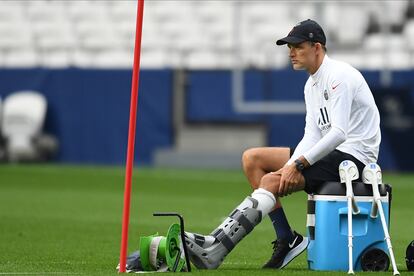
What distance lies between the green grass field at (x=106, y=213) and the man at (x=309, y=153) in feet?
0.71

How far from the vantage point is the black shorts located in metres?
8.55

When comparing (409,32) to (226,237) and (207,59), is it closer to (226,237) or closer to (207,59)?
(207,59)

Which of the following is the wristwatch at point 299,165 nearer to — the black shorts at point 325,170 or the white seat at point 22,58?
the black shorts at point 325,170

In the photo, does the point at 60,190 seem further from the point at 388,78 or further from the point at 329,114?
the point at 329,114

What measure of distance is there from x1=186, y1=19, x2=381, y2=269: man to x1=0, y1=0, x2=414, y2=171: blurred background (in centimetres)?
1567

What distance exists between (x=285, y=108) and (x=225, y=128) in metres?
1.50

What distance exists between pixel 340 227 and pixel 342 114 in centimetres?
80

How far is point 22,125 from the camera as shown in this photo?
87.3ft

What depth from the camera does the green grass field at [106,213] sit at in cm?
939

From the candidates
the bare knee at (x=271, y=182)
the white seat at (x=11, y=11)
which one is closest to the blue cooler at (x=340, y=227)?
the bare knee at (x=271, y=182)

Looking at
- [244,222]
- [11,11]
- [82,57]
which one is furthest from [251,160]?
[11,11]

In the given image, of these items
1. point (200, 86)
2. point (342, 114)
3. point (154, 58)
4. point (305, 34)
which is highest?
point (305, 34)

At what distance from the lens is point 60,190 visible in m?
19.2

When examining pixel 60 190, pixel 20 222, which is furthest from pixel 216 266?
pixel 60 190
